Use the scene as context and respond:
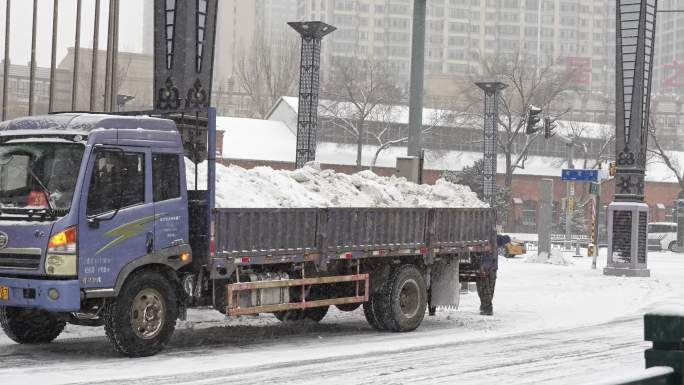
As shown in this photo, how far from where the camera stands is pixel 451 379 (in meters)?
11.2

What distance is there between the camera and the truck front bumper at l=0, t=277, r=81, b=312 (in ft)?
37.3

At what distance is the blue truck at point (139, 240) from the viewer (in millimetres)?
11586

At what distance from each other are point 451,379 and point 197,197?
13.1 ft

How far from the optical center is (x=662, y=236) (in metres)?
61.8

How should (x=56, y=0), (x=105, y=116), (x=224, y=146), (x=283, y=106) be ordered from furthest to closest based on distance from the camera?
(x=283, y=106) < (x=224, y=146) < (x=56, y=0) < (x=105, y=116)

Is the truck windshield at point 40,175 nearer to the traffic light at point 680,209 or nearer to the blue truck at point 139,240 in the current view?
the blue truck at point 139,240

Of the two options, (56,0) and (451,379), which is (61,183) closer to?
(451,379)

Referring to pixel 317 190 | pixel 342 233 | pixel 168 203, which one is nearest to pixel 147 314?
pixel 168 203

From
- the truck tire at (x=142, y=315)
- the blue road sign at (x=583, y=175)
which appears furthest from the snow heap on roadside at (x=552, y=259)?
the truck tire at (x=142, y=315)

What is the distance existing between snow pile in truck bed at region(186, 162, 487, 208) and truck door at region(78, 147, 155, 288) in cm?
94

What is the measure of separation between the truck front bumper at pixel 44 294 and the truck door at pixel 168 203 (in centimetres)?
128

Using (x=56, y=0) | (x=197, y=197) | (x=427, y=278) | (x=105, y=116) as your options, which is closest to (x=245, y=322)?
(x=427, y=278)

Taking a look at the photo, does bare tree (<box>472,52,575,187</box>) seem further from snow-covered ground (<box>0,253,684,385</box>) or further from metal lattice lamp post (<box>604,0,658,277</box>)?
snow-covered ground (<box>0,253,684,385</box>)

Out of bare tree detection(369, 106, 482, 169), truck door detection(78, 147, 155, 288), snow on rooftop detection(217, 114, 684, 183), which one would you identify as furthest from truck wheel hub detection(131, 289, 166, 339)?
bare tree detection(369, 106, 482, 169)
